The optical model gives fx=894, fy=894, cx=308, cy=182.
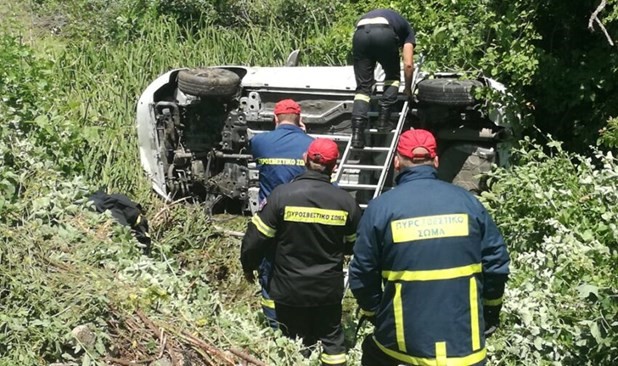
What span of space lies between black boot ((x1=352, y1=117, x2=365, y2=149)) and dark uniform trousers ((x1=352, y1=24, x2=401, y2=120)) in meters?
0.04

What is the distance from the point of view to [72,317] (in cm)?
472

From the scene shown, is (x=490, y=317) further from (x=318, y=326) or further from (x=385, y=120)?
(x=385, y=120)

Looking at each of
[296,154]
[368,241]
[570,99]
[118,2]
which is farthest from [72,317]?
[118,2]

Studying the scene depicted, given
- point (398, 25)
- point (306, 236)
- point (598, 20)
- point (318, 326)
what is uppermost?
point (598, 20)

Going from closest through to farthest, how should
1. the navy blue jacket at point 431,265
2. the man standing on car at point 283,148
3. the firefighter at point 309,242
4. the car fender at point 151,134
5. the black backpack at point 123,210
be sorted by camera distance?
the navy blue jacket at point 431,265, the firefighter at point 309,242, the man standing on car at point 283,148, the black backpack at point 123,210, the car fender at point 151,134

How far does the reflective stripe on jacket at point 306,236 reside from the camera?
17.3 ft

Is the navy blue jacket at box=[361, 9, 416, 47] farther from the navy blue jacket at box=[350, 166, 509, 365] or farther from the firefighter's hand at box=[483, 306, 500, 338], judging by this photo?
the firefighter's hand at box=[483, 306, 500, 338]

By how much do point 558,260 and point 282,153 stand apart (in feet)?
6.53

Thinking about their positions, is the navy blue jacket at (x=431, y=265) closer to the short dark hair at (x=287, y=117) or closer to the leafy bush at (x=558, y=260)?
the leafy bush at (x=558, y=260)

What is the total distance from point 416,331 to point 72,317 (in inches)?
72.4

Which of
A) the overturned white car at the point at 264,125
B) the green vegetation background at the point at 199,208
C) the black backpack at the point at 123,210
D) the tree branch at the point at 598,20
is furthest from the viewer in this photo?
the overturned white car at the point at 264,125

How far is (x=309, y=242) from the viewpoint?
529 cm

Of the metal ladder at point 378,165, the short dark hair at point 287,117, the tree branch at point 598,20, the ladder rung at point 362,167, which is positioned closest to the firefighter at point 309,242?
the short dark hair at point 287,117

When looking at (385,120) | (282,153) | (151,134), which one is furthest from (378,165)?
(151,134)
